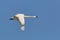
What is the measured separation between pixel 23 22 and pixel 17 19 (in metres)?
1.13

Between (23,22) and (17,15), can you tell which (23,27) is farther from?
(17,15)

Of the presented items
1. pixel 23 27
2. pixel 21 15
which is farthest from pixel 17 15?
pixel 23 27

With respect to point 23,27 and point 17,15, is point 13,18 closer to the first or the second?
point 17,15

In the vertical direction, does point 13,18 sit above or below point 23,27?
above

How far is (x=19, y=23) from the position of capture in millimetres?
20516

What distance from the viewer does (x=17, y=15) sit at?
21438 mm

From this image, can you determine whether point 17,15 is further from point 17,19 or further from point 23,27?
point 23,27

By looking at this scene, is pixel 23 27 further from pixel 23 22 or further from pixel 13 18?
pixel 13 18

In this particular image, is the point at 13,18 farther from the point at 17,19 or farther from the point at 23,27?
the point at 23,27

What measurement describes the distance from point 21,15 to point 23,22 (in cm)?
125

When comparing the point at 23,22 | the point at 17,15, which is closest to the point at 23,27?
the point at 23,22

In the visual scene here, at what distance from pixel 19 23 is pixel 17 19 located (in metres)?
0.87

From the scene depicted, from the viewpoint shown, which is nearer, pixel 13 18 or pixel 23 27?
pixel 23 27

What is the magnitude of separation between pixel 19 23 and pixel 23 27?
601mm
